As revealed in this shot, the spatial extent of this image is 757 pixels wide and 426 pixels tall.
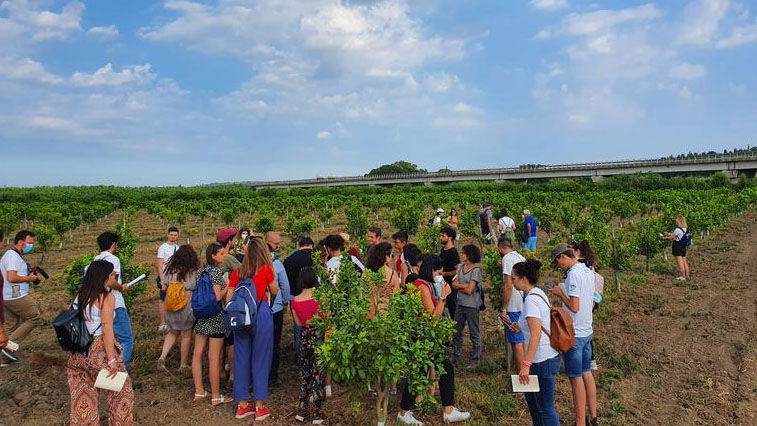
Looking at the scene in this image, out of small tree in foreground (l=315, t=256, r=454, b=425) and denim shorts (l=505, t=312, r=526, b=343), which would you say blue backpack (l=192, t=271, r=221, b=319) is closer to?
small tree in foreground (l=315, t=256, r=454, b=425)

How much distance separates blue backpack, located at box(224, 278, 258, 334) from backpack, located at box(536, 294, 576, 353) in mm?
2935

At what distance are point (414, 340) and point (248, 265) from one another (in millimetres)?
1942

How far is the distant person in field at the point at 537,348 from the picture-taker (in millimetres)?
3947

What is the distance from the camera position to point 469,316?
20.1 feet

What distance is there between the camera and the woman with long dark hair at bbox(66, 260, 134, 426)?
4004 mm

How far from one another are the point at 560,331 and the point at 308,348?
2.57 metres

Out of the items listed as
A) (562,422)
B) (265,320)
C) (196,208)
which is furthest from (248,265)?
(196,208)

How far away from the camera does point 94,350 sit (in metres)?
4.05

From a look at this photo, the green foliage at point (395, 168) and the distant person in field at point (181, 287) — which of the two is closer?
the distant person in field at point (181, 287)

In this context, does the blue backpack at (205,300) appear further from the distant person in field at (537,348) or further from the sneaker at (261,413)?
the distant person in field at (537,348)

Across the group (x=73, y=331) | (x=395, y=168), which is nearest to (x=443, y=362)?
(x=73, y=331)

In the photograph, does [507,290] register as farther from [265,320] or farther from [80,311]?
[80,311]

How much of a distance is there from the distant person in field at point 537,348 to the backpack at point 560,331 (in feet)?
0.13

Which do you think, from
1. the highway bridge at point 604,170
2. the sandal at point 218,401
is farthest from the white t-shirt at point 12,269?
the highway bridge at point 604,170
